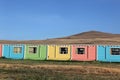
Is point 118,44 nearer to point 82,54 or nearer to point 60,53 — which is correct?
point 82,54

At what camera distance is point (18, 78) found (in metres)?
23.1

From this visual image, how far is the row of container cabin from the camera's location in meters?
49.2

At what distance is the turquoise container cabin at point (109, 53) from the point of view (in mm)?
48969

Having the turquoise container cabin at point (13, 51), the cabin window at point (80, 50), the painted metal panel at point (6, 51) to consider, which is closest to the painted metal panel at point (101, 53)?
the cabin window at point (80, 50)

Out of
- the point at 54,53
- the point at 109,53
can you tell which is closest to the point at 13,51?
the point at 54,53

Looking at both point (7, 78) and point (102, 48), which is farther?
point (102, 48)

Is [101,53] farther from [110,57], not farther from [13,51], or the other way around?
[13,51]

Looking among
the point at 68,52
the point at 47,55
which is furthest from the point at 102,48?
the point at 47,55

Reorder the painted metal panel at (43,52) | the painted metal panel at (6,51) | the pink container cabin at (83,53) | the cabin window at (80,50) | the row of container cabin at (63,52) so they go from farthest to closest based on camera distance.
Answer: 1. the painted metal panel at (6,51)
2. the painted metal panel at (43,52)
3. the cabin window at (80,50)
4. the pink container cabin at (83,53)
5. the row of container cabin at (63,52)

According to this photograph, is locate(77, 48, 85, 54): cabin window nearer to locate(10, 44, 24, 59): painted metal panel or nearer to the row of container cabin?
the row of container cabin

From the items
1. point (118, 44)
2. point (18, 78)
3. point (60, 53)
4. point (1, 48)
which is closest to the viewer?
point (18, 78)

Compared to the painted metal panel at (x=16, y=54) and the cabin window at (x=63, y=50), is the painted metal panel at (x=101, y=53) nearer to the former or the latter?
the cabin window at (x=63, y=50)

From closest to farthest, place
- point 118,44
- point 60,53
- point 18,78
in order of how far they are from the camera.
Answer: point 18,78 < point 118,44 < point 60,53

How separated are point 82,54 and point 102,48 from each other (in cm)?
334
